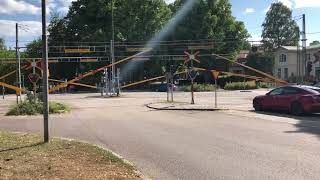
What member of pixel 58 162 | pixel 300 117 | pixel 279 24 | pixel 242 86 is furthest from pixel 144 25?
pixel 58 162

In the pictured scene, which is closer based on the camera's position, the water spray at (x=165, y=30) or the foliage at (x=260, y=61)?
the water spray at (x=165, y=30)

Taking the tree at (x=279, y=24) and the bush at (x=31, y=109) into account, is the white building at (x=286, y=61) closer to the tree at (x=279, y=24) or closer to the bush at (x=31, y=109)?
the tree at (x=279, y=24)

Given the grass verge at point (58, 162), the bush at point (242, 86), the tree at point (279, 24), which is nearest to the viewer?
the grass verge at point (58, 162)

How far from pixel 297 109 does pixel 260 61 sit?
62.5m

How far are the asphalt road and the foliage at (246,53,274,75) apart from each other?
64.9 m

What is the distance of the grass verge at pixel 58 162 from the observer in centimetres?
912

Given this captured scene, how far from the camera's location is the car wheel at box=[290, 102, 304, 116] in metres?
25.2

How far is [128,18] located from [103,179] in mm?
66369

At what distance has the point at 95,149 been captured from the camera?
1231 centimetres

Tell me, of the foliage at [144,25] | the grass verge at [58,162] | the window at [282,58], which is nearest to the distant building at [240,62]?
the window at [282,58]

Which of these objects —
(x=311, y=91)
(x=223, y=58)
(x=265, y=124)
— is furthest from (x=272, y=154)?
(x=223, y=58)

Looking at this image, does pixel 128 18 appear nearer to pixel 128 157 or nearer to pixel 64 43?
pixel 64 43

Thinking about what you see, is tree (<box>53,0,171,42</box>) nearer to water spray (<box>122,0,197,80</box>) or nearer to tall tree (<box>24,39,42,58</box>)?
water spray (<box>122,0,197,80</box>)

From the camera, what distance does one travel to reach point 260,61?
87.0m
